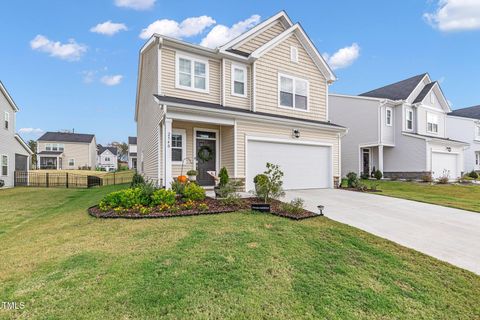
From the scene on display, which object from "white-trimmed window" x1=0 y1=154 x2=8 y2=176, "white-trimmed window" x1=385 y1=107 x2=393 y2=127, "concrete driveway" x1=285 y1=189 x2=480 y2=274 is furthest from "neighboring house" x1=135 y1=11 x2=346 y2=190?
"white-trimmed window" x1=0 y1=154 x2=8 y2=176

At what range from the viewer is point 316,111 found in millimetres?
14703

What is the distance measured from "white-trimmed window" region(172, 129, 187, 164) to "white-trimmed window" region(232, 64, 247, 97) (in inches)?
131

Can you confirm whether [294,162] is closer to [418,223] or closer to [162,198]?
[418,223]

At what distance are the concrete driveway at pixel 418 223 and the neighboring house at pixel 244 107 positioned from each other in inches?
131

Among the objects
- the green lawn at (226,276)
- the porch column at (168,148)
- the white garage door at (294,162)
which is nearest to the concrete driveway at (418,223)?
the green lawn at (226,276)

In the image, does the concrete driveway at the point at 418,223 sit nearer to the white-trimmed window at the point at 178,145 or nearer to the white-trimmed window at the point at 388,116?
the white-trimmed window at the point at 178,145

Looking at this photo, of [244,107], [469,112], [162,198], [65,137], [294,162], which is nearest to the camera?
[162,198]

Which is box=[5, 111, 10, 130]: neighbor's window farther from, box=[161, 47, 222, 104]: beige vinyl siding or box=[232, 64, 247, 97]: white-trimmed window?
box=[232, 64, 247, 97]: white-trimmed window

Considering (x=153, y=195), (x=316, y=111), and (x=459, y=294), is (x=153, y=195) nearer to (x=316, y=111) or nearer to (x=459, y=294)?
(x=459, y=294)

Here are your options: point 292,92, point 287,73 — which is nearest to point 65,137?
point 287,73

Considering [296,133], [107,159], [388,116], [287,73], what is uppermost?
[287,73]

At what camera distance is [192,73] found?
38.2ft

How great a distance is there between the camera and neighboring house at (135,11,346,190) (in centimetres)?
1079

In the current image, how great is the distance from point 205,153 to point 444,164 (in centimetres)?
2164
